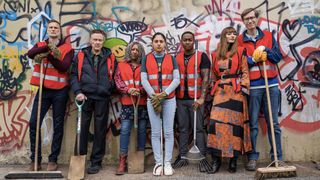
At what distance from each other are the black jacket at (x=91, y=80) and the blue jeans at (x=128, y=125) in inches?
16.2

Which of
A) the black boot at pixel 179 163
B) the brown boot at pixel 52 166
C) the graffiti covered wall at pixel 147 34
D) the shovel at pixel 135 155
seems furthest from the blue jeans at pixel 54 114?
the black boot at pixel 179 163

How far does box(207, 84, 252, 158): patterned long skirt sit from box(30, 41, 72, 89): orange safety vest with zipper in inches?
93.6

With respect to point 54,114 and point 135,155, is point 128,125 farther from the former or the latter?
point 54,114

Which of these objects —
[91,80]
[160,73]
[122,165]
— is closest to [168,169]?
[122,165]

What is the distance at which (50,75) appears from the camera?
6.10 m

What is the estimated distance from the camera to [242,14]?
627 centimetres

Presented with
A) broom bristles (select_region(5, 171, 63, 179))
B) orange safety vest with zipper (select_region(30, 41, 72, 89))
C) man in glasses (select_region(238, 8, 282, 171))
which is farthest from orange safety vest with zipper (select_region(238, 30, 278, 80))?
broom bristles (select_region(5, 171, 63, 179))

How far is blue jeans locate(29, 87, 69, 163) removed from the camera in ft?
20.0

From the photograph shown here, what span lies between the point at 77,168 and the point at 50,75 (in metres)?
1.49

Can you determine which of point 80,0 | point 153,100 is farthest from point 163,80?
point 80,0

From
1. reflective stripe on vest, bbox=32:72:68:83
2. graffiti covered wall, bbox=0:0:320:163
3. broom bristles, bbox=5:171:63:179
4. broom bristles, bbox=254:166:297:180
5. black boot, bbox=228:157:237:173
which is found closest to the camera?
broom bristles, bbox=254:166:297:180

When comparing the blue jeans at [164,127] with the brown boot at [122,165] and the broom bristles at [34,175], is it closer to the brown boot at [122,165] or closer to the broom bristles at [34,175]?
the brown boot at [122,165]

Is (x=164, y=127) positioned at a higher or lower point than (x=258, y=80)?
lower

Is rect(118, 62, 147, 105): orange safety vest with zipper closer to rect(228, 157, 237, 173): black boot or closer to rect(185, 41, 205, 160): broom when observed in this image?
rect(185, 41, 205, 160): broom
